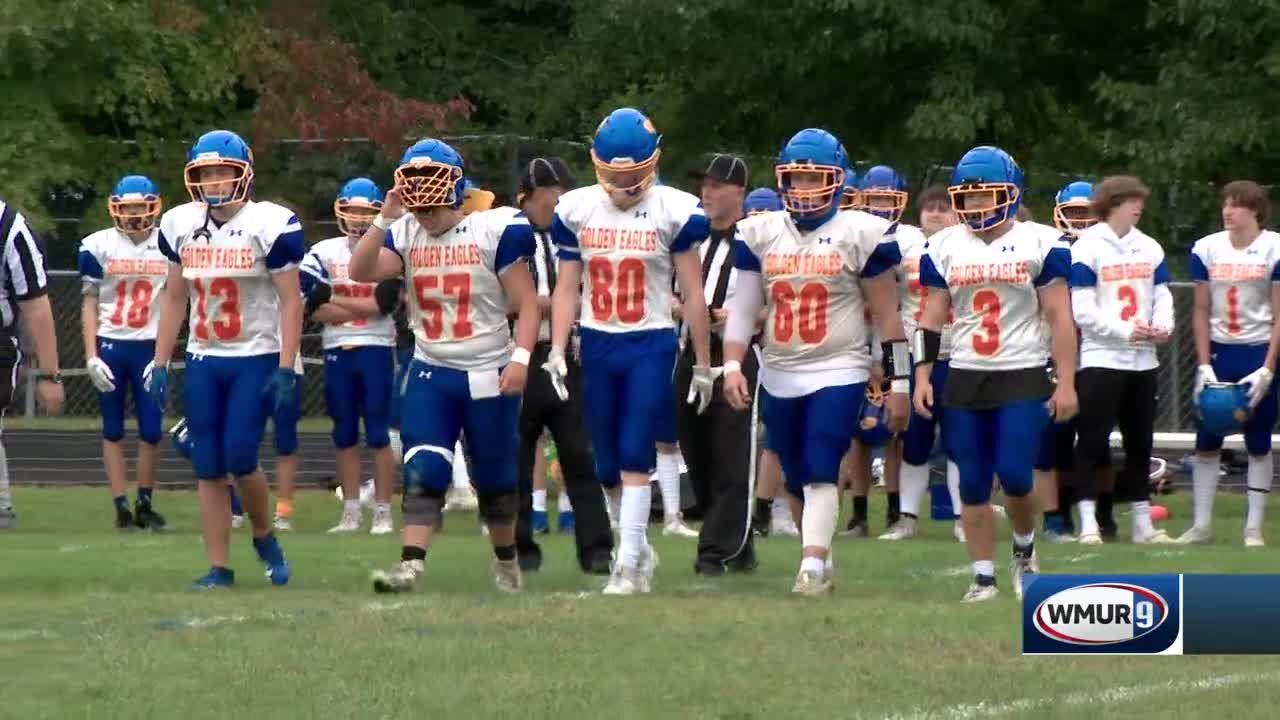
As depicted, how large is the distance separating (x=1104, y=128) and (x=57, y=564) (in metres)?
16.0

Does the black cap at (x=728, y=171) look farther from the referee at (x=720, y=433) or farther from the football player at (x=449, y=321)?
the football player at (x=449, y=321)

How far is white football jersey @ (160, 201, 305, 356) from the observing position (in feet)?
37.8

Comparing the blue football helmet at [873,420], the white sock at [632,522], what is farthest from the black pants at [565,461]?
the blue football helmet at [873,420]

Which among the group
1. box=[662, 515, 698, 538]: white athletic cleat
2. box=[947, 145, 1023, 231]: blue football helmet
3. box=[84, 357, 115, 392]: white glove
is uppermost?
box=[947, 145, 1023, 231]: blue football helmet

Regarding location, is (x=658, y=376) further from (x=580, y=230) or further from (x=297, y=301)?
(x=297, y=301)

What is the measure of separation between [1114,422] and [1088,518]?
23.9 inches

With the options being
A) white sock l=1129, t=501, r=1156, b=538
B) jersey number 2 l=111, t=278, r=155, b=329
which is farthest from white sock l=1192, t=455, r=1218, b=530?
jersey number 2 l=111, t=278, r=155, b=329

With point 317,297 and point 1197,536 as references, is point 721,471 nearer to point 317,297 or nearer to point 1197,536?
point 317,297

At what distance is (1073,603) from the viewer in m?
7.79

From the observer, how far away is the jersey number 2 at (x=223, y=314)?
1152cm

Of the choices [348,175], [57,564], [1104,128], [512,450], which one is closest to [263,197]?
[348,175]

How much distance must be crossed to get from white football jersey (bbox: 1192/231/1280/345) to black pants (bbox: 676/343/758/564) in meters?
3.57

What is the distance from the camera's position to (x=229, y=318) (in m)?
11.5

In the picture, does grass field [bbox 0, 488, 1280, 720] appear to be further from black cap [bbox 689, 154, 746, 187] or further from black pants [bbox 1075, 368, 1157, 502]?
black pants [bbox 1075, 368, 1157, 502]
